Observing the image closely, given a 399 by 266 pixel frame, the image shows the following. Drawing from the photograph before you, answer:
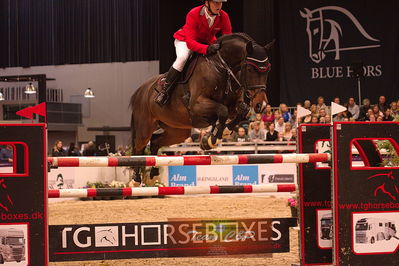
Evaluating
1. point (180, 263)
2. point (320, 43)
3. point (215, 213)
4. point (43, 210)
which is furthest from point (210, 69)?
point (320, 43)

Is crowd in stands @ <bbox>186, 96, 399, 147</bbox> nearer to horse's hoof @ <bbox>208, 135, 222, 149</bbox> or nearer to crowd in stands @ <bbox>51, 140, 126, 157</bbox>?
crowd in stands @ <bbox>51, 140, 126, 157</bbox>

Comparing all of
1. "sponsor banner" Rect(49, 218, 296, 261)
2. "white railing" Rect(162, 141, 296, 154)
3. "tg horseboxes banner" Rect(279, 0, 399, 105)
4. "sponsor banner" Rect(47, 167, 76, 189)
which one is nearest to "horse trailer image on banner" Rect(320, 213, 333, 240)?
"sponsor banner" Rect(49, 218, 296, 261)

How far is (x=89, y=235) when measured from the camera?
3609 millimetres

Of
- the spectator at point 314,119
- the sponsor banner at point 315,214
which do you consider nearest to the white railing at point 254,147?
the spectator at point 314,119

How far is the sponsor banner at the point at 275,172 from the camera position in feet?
Answer: 34.6

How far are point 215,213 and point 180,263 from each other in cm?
355

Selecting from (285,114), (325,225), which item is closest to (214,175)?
(285,114)

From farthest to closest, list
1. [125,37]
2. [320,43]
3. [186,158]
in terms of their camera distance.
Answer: [125,37], [320,43], [186,158]

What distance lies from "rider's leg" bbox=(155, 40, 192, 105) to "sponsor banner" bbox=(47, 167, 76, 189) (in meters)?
5.68

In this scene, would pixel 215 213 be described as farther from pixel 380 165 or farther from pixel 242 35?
pixel 380 165

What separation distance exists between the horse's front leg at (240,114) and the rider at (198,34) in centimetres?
52

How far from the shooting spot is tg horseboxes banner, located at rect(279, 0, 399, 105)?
1462cm

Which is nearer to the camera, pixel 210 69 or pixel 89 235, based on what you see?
pixel 89 235

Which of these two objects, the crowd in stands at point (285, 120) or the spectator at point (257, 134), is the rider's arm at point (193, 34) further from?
the spectator at point (257, 134)
